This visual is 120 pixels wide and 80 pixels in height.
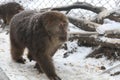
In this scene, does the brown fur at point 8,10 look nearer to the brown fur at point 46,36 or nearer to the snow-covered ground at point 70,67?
the snow-covered ground at point 70,67

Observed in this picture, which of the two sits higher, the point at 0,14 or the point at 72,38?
the point at 72,38

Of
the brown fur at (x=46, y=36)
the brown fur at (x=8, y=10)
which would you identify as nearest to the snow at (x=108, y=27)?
the brown fur at (x=46, y=36)

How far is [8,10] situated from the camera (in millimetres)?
9508

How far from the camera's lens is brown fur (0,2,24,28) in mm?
9203

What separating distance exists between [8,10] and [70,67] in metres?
4.04

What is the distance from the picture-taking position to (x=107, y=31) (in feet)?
19.9

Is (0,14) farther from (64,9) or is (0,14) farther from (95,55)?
(95,55)

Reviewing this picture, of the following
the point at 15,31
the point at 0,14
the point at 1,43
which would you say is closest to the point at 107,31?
the point at 15,31

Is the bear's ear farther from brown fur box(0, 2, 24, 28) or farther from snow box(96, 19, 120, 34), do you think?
brown fur box(0, 2, 24, 28)

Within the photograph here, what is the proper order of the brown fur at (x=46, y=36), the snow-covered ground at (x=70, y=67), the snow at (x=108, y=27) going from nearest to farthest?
the brown fur at (x=46, y=36), the snow-covered ground at (x=70, y=67), the snow at (x=108, y=27)

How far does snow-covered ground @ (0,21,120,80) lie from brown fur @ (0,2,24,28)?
2.60 m

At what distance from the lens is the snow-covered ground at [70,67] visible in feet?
17.7

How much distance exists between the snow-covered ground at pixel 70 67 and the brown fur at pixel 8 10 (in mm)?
2598

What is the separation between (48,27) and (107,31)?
132cm
